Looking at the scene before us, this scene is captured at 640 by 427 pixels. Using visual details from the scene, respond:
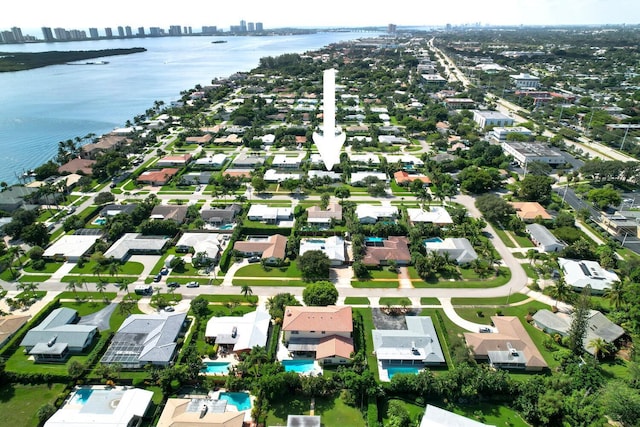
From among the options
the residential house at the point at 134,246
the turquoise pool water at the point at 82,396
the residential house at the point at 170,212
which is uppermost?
the residential house at the point at 170,212

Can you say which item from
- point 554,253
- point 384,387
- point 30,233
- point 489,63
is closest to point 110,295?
point 30,233

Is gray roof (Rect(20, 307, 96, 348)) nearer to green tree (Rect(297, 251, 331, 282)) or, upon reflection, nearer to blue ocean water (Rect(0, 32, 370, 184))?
green tree (Rect(297, 251, 331, 282))

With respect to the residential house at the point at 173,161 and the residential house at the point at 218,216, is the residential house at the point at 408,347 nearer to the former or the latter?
the residential house at the point at 218,216

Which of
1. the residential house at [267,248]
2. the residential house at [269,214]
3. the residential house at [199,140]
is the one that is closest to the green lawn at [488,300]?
the residential house at [267,248]

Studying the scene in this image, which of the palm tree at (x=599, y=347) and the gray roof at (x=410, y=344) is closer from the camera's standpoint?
the gray roof at (x=410, y=344)

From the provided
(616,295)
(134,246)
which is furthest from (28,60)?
(616,295)

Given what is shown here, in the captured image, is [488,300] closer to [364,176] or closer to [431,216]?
[431,216]

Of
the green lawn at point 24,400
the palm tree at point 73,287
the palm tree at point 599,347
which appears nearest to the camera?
the green lawn at point 24,400
